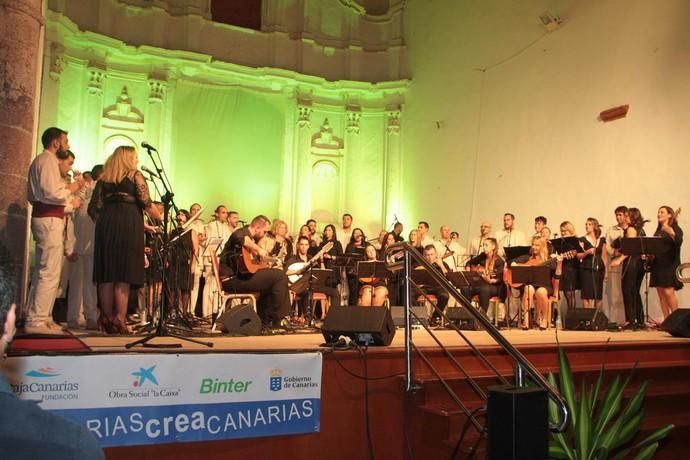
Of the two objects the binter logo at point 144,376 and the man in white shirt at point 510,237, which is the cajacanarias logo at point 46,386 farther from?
the man in white shirt at point 510,237

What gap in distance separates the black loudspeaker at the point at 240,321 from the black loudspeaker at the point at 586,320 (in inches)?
165

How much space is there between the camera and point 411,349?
12.9ft

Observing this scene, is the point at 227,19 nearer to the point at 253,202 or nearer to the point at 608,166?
the point at 253,202

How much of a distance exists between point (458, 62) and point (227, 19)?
18.6 feet

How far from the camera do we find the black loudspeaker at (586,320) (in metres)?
7.81

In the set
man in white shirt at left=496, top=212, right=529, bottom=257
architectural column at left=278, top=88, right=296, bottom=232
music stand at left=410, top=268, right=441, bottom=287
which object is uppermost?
architectural column at left=278, top=88, right=296, bottom=232

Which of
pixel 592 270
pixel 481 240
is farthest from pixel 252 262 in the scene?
pixel 592 270

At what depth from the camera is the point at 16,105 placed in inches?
175

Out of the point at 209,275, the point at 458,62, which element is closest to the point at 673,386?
the point at 209,275

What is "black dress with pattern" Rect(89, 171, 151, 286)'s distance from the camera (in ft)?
17.3

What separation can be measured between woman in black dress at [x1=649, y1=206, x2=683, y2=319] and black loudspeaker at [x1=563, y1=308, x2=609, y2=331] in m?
1.03

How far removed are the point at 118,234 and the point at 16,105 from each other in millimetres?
1323

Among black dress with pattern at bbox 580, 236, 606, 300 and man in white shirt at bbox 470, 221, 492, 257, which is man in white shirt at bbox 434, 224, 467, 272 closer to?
man in white shirt at bbox 470, 221, 492, 257

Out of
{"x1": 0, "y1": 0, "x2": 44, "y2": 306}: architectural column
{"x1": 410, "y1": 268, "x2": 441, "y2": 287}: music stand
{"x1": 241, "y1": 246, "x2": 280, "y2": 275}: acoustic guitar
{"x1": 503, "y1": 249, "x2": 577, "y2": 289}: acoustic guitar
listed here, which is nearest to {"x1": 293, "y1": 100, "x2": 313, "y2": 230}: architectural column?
{"x1": 410, "y1": 268, "x2": 441, "y2": 287}: music stand
